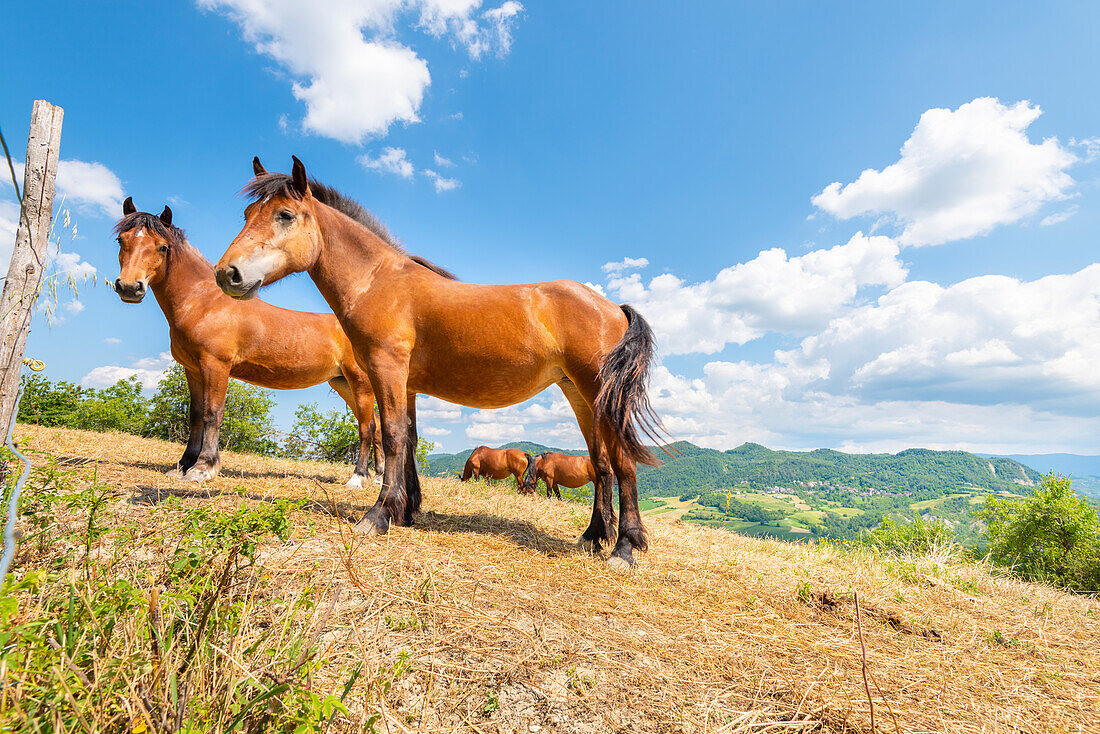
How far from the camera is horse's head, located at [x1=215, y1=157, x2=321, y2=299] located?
418cm

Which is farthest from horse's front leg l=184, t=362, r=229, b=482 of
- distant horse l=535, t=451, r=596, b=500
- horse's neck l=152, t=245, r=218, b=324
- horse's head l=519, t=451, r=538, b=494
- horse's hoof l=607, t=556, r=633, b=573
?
distant horse l=535, t=451, r=596, b=500

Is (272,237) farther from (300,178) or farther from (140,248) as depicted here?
(140,248)

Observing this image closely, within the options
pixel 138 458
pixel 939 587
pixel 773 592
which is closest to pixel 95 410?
pixel 138 458

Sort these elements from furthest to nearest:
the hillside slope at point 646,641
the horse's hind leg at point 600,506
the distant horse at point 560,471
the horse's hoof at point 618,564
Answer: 1. the distant horse at point 560,471
2. the horse's hind leg at point 600,506
3. the horse's hoof at point 618,564
4. the hillside slope at point 646,641

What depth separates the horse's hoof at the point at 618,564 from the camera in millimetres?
3834

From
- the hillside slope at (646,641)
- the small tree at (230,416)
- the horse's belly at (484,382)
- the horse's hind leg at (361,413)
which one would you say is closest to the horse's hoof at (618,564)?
the hillside slope at (646,641)

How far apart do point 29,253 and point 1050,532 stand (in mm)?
17792

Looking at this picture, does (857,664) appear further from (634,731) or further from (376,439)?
(376,439)

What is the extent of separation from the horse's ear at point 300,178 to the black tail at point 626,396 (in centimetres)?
355

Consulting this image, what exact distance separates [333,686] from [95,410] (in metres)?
26.1

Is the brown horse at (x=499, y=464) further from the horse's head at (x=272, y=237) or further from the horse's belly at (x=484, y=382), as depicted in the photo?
the horse's head at (x=272, y=237)

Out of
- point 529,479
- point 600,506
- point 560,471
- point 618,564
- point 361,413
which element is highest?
point 361,413

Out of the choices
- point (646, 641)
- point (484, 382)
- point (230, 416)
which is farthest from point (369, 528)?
point (230, 416)

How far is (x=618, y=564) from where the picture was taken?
3873 mm
